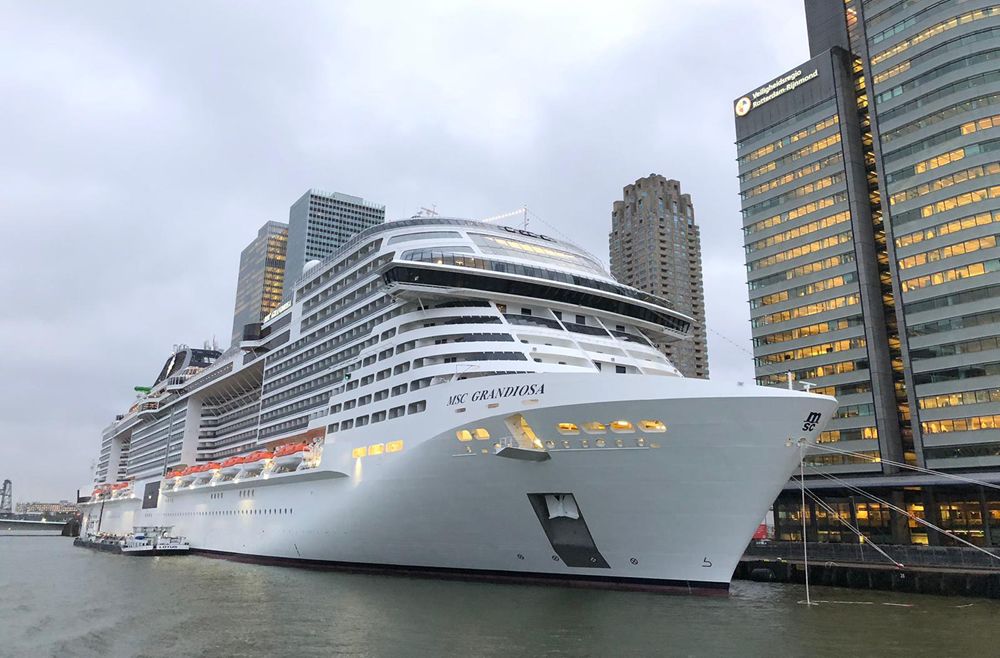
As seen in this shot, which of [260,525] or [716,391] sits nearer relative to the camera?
[716,391]

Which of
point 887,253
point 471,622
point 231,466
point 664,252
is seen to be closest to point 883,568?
point 471,622

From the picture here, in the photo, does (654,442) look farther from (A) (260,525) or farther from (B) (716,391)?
(A) (260,525)

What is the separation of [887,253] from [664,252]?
320 ft

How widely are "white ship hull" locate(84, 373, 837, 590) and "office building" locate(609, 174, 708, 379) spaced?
433 ft

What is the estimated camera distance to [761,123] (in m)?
74.2

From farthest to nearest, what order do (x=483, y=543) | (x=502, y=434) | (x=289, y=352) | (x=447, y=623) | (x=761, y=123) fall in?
(x=761, y=123) < (x=289, y=352) < (x=483, y=543) < (x=502, y=434) < (x=447, y=623)

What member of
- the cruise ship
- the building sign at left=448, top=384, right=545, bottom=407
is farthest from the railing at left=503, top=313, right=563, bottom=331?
the building sign at left=448, top=384, right=545, bottom=407

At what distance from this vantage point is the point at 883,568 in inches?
1240

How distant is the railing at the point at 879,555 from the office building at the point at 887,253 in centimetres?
1461

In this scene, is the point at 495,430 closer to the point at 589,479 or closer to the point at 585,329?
the point at 589,479

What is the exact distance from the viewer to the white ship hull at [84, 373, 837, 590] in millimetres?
22703

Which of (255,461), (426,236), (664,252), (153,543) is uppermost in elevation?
(664,252)

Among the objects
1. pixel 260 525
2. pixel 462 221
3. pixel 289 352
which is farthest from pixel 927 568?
pixel 289 352

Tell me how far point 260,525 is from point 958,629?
3247 cm
